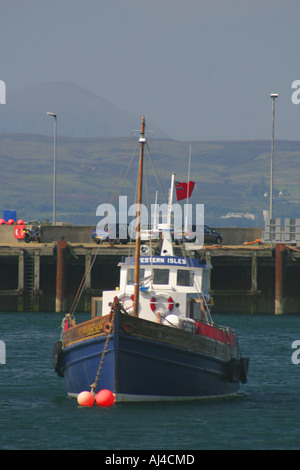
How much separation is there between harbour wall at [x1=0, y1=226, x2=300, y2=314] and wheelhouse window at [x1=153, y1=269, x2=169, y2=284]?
22662mm

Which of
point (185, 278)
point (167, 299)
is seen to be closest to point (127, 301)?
point (167, 299)

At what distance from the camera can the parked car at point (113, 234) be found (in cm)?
5762

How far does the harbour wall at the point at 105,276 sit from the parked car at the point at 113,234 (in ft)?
7.31

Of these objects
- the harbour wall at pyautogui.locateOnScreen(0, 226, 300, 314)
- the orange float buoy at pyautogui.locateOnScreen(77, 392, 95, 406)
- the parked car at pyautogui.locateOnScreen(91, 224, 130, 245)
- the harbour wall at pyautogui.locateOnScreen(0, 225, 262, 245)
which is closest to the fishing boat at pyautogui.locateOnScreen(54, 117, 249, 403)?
the orange float buoy at pyautogui.locateOnScreen(77, 392, 95, 406)

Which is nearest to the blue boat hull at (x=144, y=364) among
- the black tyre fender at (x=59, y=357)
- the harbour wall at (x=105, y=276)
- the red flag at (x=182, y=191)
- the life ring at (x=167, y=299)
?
the black tyre fender at (x=59, y=357)

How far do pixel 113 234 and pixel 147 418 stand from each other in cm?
3306

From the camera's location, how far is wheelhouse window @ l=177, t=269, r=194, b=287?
2948 centimetres

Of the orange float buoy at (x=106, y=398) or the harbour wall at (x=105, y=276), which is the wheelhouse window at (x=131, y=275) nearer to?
the orange float buoy at (x=106, y=398)

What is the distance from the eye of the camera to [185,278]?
2964 cm

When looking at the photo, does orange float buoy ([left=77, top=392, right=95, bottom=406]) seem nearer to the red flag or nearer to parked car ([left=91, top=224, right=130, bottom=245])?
the red flag

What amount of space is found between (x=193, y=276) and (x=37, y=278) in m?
24.3

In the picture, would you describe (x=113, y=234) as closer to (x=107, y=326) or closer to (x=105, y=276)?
(x=105, y=276)

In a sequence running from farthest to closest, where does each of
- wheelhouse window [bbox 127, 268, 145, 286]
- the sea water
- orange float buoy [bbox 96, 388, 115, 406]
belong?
1. wheelhouse window [bbox 127, 268, 145, 286]
2. orange float buoy [bbox 96, 388, 115, 406]
3. the sea water
